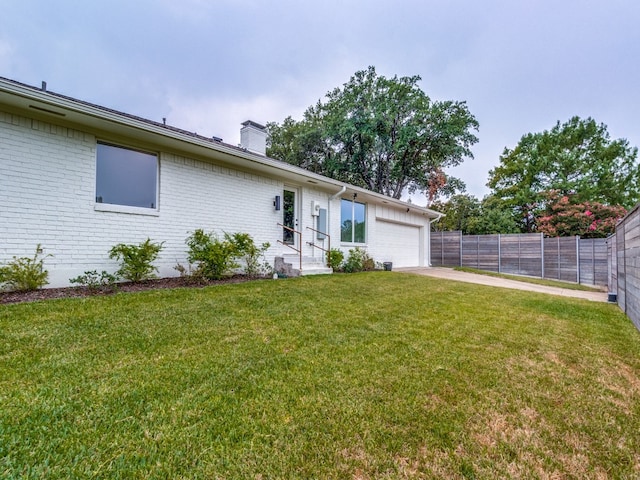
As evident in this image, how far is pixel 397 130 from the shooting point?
18.6 m

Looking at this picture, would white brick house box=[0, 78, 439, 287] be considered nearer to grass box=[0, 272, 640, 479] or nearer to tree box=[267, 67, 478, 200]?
grass box=[0, 272, 640, 479]

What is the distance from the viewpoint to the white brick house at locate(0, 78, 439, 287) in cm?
461

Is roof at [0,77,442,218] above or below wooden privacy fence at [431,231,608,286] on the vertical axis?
above

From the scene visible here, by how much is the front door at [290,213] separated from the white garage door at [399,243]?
14.5ft

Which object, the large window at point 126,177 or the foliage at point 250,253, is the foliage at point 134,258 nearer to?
A: the large window at point 126,177

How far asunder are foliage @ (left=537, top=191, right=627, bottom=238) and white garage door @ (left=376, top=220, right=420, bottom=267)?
34.0 feet

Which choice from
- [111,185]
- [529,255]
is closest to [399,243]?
[529,255]

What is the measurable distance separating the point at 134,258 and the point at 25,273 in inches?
58.1

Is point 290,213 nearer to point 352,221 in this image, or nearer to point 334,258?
point 334,258

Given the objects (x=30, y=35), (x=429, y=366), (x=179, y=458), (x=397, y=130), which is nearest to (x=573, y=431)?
(x=429, y=366)

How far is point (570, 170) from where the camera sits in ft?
65.6

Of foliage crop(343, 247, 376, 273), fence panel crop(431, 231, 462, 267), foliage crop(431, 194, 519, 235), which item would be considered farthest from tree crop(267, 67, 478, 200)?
foliage crop(343, 247, 376, 273)

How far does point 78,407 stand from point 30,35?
11.3 m

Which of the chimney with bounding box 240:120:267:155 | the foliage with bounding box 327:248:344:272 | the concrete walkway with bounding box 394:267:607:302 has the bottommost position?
the concrete walkway with bounding box 394:267:607:302
